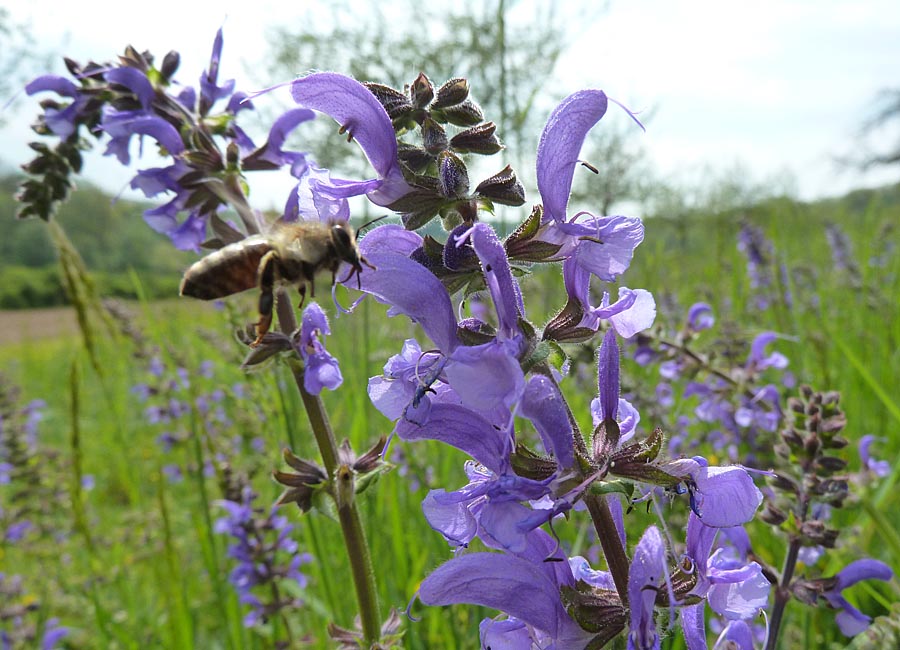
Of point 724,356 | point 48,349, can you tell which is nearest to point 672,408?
point 724,356

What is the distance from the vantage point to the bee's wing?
1148 mm

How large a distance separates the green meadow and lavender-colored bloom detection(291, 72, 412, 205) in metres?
0.30

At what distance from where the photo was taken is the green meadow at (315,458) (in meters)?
2.00

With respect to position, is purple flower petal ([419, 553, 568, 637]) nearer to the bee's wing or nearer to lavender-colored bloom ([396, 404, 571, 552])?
lavender-colored bloom ([396, 404, 571, 552])

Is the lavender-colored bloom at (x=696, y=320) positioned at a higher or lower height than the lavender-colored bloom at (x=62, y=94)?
lower

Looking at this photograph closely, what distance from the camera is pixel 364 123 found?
37.1 inches

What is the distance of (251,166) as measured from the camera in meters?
1.60

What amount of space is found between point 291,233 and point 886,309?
4.17 meters

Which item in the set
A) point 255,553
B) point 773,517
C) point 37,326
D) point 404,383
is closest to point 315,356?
point 404,383

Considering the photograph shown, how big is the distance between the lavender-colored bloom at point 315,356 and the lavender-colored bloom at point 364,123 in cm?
44

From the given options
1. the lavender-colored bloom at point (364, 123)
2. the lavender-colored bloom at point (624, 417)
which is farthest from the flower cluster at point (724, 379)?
the lavender-colored bloom at point (364, 123)

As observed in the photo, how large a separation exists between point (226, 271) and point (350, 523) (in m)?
0.56

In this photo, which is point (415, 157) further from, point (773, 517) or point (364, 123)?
point (773, 517)

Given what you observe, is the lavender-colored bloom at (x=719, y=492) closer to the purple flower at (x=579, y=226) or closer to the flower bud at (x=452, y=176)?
the purple flower at (x=579, y=226)
